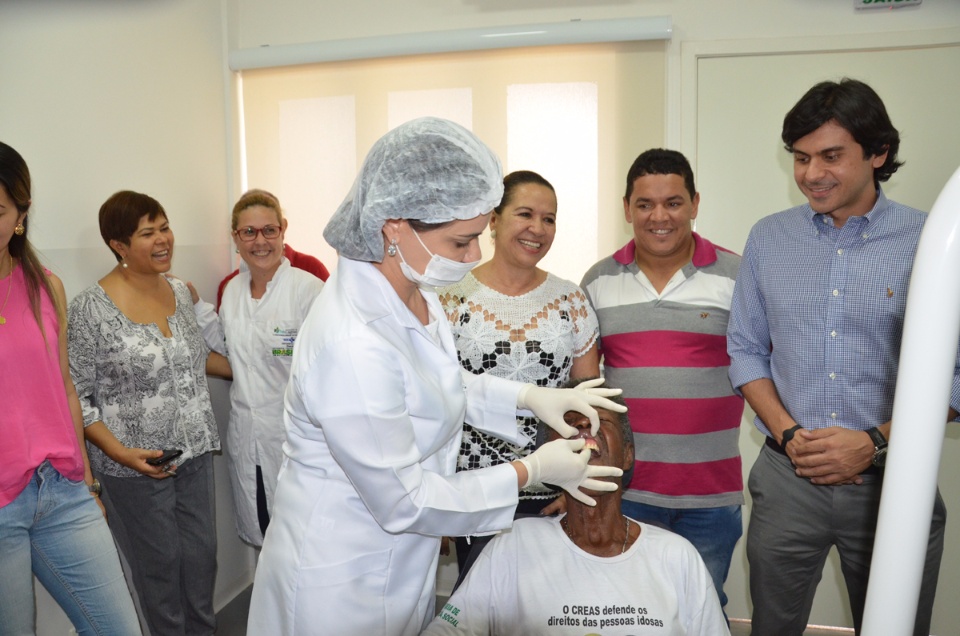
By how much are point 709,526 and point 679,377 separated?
0.43 meters

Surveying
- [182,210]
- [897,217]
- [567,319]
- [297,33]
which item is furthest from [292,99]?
[897,217]

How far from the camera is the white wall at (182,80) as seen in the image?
228cm

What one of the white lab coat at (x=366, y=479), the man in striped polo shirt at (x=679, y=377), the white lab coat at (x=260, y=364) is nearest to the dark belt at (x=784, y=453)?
the man in striped polo shirt at (x=679, y=377)

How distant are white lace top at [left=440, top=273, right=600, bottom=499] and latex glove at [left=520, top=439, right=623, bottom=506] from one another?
58 cm

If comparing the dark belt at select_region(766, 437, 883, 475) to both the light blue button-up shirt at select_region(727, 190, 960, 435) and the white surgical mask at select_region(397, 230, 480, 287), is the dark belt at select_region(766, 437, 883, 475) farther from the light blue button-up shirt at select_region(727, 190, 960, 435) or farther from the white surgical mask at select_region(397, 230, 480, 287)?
the white surgical mask at select_region(397, 230, 480, 287)

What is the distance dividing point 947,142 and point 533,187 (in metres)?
1.73

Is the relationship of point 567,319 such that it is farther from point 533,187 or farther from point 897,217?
point 897,217

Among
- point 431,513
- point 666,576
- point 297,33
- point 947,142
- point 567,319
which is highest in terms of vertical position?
point 297,33

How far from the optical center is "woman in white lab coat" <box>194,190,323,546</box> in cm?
280

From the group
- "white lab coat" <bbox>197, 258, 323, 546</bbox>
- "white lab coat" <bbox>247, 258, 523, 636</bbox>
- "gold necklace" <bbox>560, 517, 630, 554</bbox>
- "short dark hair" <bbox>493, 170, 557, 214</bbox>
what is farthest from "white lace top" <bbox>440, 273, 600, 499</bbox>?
"white lab coat" <bbox>197, 258, 323, 546</bbox>

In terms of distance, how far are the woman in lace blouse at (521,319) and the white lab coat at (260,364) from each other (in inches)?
35.6

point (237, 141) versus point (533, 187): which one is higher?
point (237, 141)

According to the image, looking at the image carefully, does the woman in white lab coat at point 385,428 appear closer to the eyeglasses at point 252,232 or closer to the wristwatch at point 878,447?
the wristwatch at point 878,447

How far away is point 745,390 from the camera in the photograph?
1.88 m
